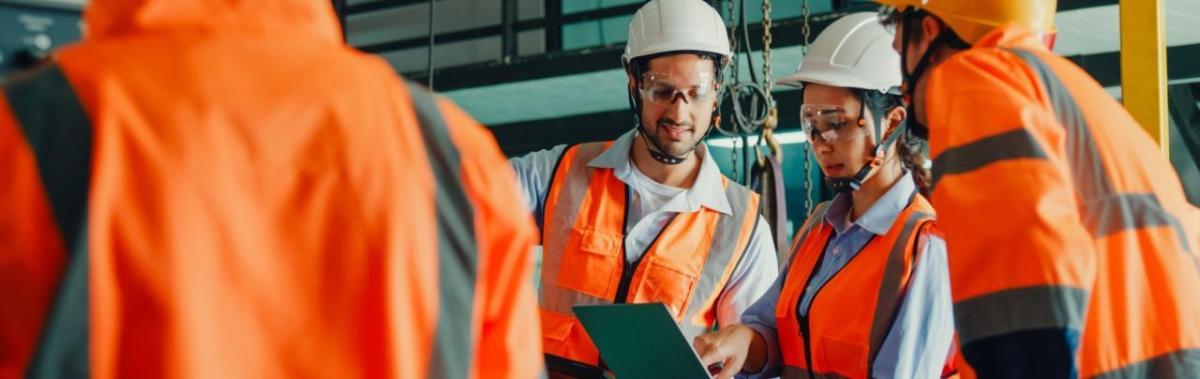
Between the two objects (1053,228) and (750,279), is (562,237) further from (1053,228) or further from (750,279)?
(1053,228)

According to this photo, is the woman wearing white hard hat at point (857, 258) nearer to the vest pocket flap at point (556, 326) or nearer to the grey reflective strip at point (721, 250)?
the grey reflective strip at point (721, 250)

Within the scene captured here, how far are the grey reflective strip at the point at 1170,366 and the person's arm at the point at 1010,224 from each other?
16 cm

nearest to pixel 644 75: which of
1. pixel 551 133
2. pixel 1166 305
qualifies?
pixel 1166 305

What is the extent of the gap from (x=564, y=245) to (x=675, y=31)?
2.42 feet

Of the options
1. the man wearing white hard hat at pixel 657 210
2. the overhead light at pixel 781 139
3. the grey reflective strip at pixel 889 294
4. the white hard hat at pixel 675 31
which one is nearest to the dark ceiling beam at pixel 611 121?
the overhead light at pixel 781 139

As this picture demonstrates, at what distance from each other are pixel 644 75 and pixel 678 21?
201mm

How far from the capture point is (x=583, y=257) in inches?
142

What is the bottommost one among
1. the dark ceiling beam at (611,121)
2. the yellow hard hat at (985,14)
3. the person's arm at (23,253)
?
the dark ceiling beam at (611,121)

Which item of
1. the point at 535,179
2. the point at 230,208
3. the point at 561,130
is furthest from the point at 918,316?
the point at 561,130

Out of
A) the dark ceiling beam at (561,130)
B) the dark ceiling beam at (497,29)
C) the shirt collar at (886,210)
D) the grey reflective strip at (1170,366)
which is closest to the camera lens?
the grey reflective strip at (1170,366)

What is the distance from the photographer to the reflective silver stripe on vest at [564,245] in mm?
3590

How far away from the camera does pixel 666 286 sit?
11.7 ft

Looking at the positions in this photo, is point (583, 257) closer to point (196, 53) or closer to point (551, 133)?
point (196, 53)

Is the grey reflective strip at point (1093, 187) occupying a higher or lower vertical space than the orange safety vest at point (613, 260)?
higher
